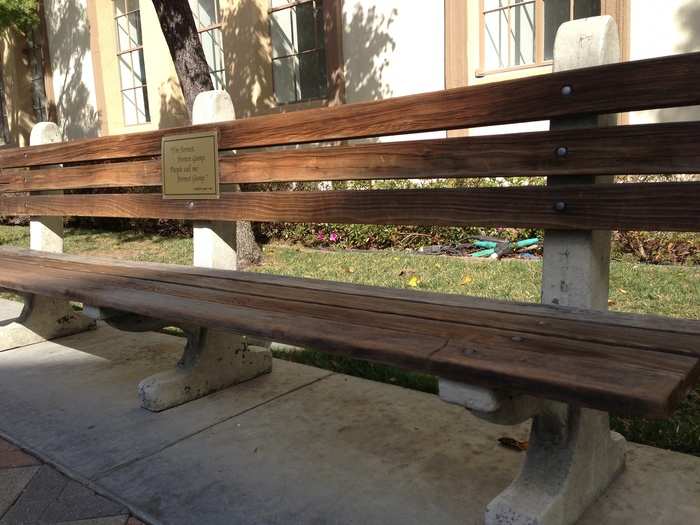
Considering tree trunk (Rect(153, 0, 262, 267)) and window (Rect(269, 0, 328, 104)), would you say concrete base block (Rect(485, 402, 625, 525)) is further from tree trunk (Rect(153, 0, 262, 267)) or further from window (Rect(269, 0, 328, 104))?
window (Rect(269, 0, 328, 104))

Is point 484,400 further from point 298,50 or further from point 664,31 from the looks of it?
point 298,50

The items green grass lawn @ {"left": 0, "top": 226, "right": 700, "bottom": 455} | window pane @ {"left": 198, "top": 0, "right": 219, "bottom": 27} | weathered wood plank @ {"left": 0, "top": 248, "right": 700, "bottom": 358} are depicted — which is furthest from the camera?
window pane @ {"left": 198, "top": 0, "right": 219, "bottom": 27}

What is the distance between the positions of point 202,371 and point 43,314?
1636mm

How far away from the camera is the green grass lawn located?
8.31 ft

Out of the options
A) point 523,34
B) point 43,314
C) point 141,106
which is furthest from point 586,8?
point 141,106

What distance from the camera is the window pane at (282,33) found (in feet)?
31.2

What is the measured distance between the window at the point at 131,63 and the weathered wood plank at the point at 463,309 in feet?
35.0

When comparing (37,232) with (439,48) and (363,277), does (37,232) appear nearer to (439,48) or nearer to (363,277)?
(363,277)

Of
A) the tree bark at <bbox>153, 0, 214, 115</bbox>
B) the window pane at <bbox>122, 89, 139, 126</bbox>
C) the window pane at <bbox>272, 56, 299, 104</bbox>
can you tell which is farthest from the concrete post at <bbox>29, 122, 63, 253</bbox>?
the window pane at <bbox>122, 89, 139, 126</bbox>

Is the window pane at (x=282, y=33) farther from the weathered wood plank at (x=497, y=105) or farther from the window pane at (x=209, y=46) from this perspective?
the weathered wood plank at (x=497, y=105)

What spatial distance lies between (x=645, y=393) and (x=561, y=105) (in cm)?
103

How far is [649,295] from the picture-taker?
424 cm

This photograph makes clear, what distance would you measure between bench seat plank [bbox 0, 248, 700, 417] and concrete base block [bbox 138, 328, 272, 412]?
1.25 feet

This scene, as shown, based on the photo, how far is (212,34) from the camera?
10.8m
